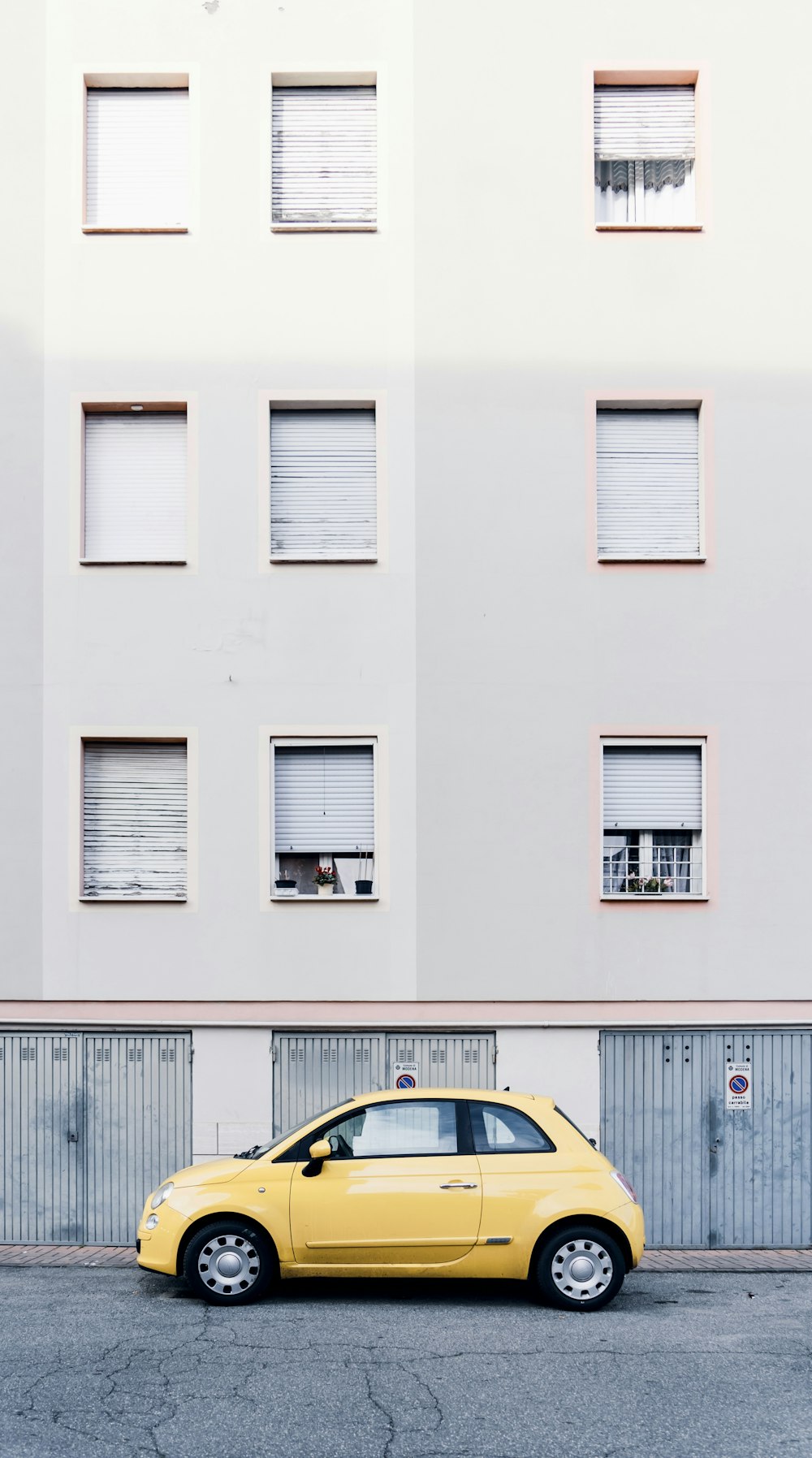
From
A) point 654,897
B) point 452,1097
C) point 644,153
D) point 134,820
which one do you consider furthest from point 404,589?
point 452,1097

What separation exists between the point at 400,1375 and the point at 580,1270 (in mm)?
2054

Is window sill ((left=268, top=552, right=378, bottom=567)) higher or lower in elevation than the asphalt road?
higher

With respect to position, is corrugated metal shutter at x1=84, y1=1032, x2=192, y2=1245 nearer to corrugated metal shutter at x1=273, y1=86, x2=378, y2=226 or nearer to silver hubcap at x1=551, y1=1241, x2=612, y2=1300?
silver hubcap at x1=551, y1=1241, x2=612, y2=1300

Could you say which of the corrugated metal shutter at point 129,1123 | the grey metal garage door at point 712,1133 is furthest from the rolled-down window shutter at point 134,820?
the grey metal garage door at point 712,1133

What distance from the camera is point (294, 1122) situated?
1317cm

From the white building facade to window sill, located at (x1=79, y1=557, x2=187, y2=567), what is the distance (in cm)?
6

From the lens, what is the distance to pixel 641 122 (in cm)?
1398

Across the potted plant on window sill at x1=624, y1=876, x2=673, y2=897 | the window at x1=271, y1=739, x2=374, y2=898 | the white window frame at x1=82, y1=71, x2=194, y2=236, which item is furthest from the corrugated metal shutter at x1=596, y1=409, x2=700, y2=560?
the white window frame at x1=82, y1=71, x2=194, y2=236

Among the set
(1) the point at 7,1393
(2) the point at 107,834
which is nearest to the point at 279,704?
(2) the point at 107,834

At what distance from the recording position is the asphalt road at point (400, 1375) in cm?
688

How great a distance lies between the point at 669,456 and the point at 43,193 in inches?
264

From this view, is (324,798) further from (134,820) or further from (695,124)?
(695,124)

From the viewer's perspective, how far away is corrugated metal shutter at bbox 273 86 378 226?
13945mm

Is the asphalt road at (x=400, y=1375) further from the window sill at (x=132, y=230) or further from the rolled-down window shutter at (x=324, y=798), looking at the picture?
the window sill at (x=132, y=230)
